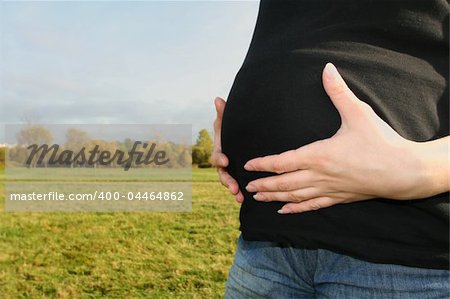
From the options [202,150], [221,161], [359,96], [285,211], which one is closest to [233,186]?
[221,161]

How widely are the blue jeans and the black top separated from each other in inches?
0.9

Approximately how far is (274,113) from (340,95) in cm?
15

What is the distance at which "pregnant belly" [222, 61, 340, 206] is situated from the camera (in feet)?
2.90

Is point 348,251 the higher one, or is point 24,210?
point 348,251

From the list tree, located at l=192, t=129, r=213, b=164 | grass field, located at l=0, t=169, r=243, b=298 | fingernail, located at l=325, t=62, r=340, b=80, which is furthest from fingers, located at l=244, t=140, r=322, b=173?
tree, located at l=192, t=129, r=213, b=164

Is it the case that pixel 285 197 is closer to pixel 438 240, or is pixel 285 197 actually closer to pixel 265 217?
pixel 265 217

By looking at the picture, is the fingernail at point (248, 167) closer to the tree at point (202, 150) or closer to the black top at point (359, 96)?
the black top at point (359, 96)

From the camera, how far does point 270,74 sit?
0.95 meters

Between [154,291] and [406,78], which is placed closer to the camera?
[406,78]

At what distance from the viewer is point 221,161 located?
43.1 inches

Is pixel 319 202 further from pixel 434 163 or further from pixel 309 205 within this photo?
pixel 434 163

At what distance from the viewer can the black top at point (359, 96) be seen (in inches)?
32.7

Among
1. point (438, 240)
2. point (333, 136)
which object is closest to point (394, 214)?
point (438, 240)

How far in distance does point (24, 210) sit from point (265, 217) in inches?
273
